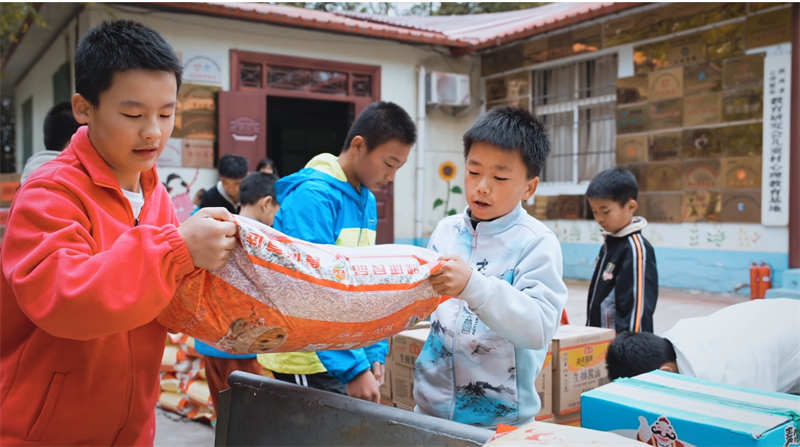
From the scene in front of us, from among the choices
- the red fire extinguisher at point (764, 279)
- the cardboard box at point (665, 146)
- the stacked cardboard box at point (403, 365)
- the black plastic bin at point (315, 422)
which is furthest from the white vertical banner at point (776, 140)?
the black plastic bin at point (315, 422)

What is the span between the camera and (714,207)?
6.63m

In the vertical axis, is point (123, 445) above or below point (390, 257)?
below

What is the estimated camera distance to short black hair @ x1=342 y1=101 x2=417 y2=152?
2061 millimetres

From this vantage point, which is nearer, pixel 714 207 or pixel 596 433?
pixel 596 433

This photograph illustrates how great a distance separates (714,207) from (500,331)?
6.22m

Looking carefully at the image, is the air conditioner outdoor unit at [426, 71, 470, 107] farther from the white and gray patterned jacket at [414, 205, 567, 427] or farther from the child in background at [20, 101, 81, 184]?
the white and gray patterned jacket at [414, 205, 567, 427]

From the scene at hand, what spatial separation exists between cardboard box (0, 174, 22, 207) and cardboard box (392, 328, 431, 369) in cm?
313

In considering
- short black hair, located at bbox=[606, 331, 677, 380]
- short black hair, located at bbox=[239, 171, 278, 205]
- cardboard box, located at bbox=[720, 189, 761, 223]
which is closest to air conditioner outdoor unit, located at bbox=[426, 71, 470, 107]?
cardboard box, located at bbox=[720, 189, 761, 223]

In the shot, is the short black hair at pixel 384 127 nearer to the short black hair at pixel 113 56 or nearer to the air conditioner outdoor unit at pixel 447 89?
the short black hair at pixel 113 56

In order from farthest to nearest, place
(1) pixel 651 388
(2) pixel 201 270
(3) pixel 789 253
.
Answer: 1. (3) pixel 789 253
2. (1) pixel 651 388
3. (2) pixel 201 270

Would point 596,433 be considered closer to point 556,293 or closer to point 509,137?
point 556,293

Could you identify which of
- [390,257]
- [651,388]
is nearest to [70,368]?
[390,257]

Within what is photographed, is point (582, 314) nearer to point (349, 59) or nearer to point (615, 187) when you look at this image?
point (615, 187)

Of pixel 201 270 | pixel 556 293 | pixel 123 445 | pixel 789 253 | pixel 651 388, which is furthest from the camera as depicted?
pixel 789 253
